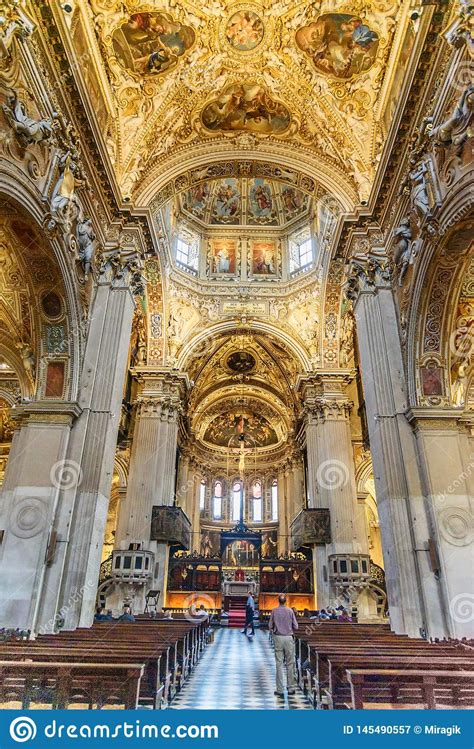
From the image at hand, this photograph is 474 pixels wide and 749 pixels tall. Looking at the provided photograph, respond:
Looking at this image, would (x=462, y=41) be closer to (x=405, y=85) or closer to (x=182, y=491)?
(x=405, y=85)

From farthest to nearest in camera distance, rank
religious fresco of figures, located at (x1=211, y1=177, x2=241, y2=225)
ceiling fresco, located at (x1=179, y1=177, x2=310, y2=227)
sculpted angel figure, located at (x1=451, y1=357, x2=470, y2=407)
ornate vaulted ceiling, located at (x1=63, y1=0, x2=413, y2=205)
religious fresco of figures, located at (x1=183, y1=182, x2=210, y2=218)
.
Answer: religious fresco of figures, located at (x1=211, y1=177, x2=241, y2=225), ceiling fresco, located at (x1=179, y1=177, x2=310, y2=227), religious fresco of figures, located at (x1=183, y1=182, x2=210, y2=218), ornate vaulted ceiling, located at (x1=63, y1=0, x2=413, y2=205), sculpted angel figure, located at (x1=451, y1=357, x2=470, y2=407)

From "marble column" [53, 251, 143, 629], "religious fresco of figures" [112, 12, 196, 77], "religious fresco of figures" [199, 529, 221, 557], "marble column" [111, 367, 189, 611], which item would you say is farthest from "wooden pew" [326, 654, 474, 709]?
"religious fresco of figures" [199, 529, 221, 557]

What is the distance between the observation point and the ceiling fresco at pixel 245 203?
21.3 meters

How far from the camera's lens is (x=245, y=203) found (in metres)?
22.4

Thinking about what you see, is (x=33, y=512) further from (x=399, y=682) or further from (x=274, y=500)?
(x=274, y=500)

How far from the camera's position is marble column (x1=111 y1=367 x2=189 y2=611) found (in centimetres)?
1608

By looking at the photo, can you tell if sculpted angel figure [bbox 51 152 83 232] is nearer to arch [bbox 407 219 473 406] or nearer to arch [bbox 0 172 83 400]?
arch [bbox 0 172 83 400]

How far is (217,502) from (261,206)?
21.5 metres

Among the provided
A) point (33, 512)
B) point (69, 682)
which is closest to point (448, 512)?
point (69, 682)

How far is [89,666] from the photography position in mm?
3852

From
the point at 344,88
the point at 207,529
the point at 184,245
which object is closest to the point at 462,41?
the point at 344,88

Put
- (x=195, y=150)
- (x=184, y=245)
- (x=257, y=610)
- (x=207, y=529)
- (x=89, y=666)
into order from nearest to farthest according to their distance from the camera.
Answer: (x=89, y=666)
(x=195, y=150)
(x=257, y=610)
(x=184, y=245)
(x=207, y=529)

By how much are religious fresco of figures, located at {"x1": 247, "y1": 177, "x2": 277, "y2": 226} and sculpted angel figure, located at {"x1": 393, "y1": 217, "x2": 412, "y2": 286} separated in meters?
13.1
